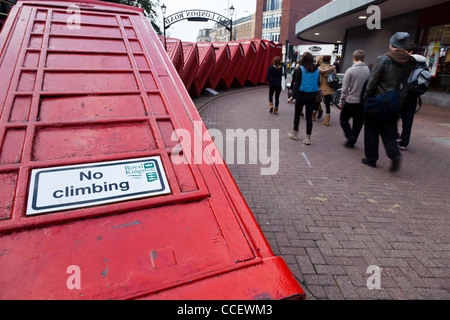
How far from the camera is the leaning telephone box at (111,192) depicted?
1.39 meters

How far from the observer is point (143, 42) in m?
3.53

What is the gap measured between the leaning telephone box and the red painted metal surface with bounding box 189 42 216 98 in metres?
8.47

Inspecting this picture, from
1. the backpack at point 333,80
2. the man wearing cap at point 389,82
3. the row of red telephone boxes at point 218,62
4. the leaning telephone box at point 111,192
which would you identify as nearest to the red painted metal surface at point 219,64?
the row of red telephone boxes at point 218,62

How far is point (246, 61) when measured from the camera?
15.8 m

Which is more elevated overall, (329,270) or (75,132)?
(75,132)

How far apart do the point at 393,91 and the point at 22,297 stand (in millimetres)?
4986

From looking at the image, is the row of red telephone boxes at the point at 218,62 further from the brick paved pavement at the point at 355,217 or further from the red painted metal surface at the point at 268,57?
the brick paved pavement at the point at 355,217

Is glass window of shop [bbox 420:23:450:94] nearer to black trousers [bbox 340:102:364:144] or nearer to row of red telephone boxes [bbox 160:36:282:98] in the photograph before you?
row of red telephone boxes [bbox 160:36:282:98]

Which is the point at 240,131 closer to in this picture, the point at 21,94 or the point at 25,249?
the point at 21,94

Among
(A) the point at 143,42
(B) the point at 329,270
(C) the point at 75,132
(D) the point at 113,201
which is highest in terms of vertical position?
(A) the point at 143,42

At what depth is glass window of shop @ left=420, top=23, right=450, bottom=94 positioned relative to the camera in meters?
11.2

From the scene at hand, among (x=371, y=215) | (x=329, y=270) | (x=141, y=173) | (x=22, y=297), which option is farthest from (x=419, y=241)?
(x=22, y=297)

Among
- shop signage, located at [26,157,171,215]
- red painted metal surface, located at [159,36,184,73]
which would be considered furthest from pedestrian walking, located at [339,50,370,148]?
red painted metal surface, located at [159,36,184,73]

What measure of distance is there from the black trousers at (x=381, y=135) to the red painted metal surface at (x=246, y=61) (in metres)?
11.9
